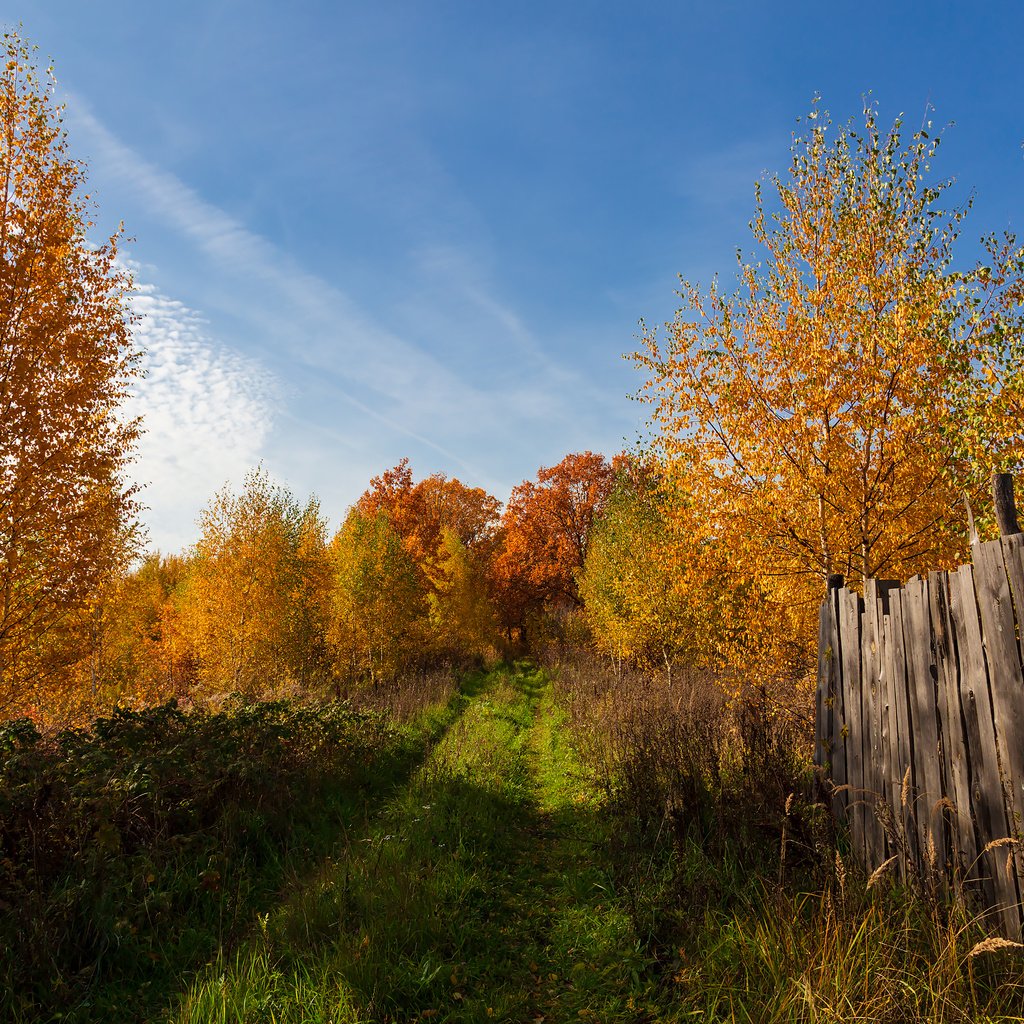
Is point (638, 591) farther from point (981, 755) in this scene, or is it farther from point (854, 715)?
point (981, 755)

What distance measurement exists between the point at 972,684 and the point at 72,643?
40.0 ft

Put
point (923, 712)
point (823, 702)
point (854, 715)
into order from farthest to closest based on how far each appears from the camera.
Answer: point (823, 702), point (854, 715), point (923, 712)

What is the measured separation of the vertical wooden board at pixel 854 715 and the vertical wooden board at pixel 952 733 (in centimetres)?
99

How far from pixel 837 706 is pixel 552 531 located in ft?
113

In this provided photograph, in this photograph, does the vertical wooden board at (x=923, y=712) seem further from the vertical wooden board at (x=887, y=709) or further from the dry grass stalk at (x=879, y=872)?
the dry grass stalk at (x=879, y=872)

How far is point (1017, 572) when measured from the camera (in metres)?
3.36

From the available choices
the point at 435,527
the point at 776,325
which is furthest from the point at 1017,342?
the point at 435,527

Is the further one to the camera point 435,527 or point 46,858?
point 435,527

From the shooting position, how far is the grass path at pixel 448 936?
3.74 meters

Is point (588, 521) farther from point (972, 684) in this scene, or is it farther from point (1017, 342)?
point (972, 684)

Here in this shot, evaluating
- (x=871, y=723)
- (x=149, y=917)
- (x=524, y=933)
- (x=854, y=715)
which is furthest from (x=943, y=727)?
(x=149, y=917)

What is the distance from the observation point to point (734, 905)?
14.2ft

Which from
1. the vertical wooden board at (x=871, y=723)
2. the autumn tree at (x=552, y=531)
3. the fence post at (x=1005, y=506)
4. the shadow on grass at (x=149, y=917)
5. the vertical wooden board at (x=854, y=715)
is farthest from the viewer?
the autumn tree at (x=552, y=531)

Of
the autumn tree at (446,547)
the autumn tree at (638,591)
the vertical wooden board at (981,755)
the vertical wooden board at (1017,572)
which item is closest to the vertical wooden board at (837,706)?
the vertical wooden board at (981,755)
